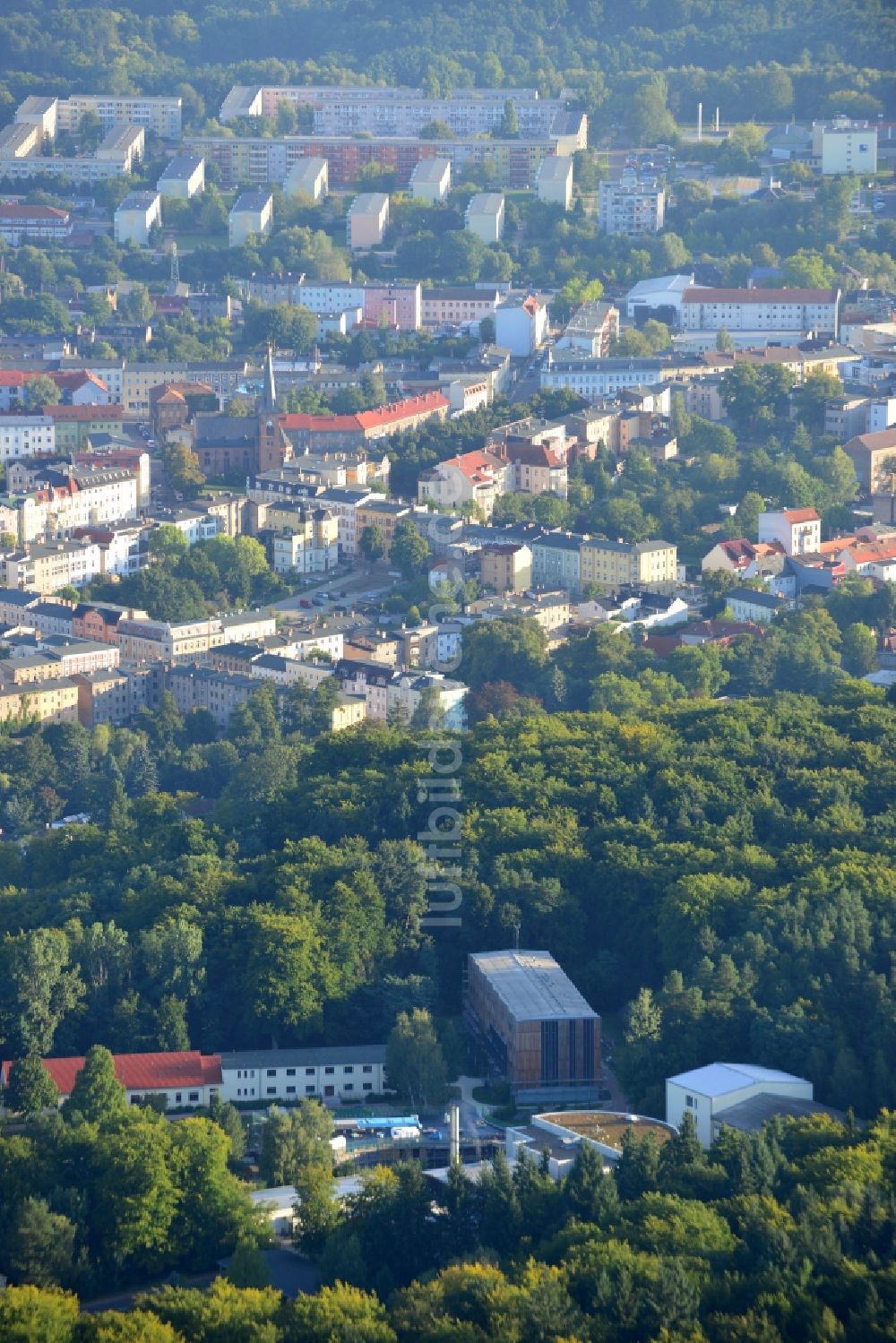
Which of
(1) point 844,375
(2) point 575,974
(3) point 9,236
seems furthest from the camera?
(3) point 9,236

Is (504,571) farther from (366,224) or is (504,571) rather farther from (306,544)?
(366,224)

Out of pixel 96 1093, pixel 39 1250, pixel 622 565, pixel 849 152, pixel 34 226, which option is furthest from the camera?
pixel 849 152

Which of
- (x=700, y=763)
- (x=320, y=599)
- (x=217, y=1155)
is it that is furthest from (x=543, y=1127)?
(x=320, y=599)

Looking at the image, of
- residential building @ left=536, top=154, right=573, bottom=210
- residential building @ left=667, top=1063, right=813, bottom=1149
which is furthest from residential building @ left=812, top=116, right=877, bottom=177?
residential building @ left=667, top=1063, right=813, bottom=1149

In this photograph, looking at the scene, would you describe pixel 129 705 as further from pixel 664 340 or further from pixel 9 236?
pixel 9 236

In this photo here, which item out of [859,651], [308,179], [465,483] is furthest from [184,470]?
[308,179]

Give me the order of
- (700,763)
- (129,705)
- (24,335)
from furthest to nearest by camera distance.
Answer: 1. (24,335)
2. (129,705)
3. (700,763)

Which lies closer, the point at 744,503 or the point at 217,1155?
the point at 217,1155
